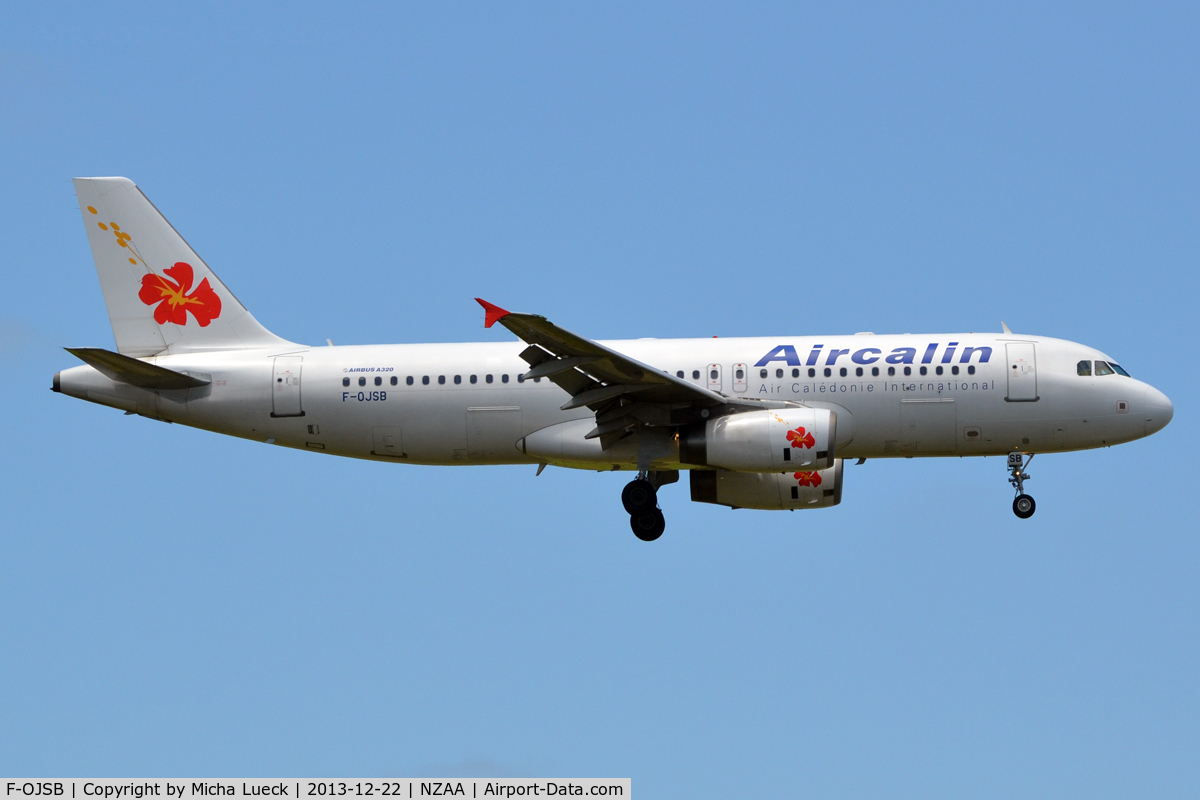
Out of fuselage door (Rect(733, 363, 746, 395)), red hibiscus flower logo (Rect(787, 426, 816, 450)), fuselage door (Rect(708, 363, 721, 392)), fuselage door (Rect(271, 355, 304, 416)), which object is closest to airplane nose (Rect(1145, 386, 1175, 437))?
red hibiscus flower logo (Rect(787, 426, 816, 450))

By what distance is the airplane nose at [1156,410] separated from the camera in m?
31.3

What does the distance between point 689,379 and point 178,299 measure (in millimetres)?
11850

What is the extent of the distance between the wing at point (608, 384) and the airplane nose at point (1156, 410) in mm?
8784

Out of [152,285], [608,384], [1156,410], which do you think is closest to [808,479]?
[608,384]

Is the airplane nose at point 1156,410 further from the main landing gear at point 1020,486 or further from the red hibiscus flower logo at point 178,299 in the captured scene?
the red hibiscus flower logo at point 178,299

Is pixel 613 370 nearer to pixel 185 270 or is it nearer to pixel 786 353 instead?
pixel 786 353

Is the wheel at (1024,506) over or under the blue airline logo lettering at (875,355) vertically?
under

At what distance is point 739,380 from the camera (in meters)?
31.2

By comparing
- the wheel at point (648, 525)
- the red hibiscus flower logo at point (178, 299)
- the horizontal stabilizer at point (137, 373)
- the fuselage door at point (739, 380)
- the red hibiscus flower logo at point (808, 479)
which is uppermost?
the red hibiscus flower logo at point (178, 299)

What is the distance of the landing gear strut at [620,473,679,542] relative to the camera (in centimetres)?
3158

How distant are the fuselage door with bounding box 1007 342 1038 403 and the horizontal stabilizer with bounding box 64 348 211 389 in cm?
1693

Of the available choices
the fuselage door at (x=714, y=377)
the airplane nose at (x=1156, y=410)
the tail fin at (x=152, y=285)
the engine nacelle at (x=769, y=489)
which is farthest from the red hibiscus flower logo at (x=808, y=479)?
the tail fin at (x=152, y=285)

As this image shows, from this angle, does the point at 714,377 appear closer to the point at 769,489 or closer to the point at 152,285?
the point at 769,489

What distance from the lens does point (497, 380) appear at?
31625mm
